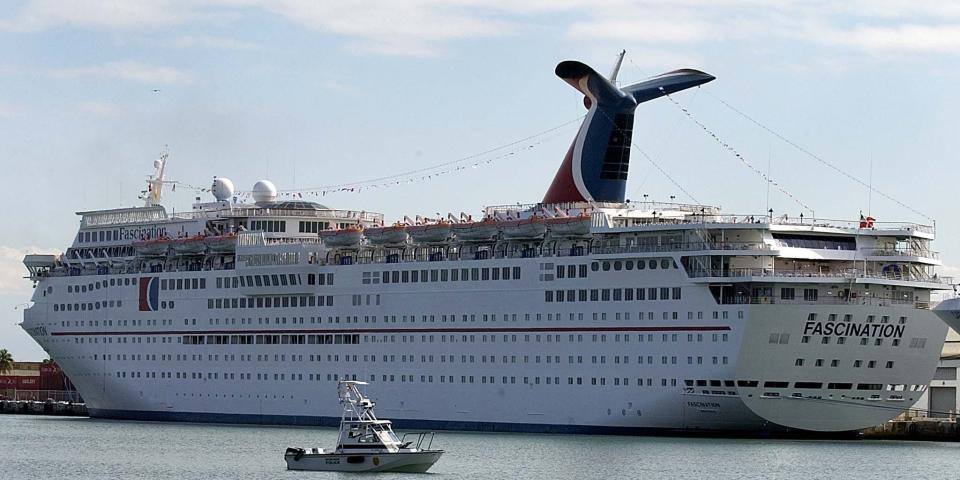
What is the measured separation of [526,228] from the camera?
6631cm

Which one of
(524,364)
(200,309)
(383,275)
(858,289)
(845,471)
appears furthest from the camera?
(200,309)

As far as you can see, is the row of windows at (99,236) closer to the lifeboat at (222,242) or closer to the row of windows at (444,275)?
the lifeboat at (222,242)

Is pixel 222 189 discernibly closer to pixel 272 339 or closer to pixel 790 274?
pixel 272 339

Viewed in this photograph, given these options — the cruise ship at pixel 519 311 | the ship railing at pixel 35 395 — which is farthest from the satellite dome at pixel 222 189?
the ship railing at pixel 35 395

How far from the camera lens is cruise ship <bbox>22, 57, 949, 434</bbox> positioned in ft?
198

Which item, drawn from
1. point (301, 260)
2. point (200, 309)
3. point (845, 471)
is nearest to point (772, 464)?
point (845, 471)

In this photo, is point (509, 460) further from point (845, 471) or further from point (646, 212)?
point (646, 212)

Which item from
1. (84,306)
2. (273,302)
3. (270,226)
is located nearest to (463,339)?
(273,302)

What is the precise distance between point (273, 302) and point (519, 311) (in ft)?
42.1

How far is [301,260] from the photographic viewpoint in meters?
73.3

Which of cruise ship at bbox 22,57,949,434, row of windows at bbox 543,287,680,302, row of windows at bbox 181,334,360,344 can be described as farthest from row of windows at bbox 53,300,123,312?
row of windows at bbox 543,287,680,302

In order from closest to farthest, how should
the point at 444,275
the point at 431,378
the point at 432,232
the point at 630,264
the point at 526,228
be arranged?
the point at 630,264 < the point at 526,228 < the point at 444,275 < the point at 431,378 < the point at 432,232

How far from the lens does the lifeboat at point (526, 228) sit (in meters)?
66.1

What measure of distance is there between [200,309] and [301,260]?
5.89 meters
